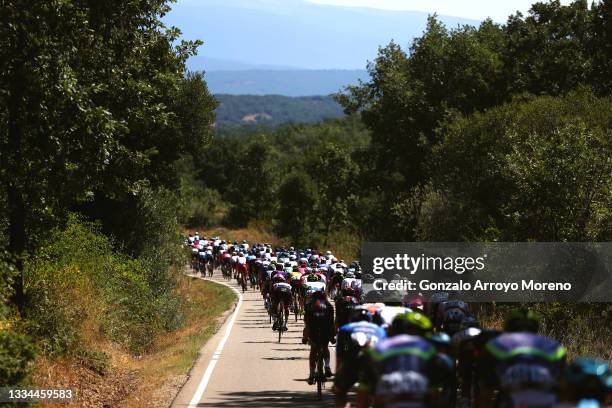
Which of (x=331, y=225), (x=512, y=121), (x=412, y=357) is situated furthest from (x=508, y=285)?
(x=331, y=225)

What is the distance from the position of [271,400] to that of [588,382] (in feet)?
30.4

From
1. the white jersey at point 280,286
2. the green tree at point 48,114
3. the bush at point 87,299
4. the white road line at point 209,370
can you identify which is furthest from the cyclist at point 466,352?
the white jersey at point 280,286

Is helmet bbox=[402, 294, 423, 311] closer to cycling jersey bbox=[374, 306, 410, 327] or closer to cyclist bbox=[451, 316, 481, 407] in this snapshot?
cycling jersey bbox=[374, 306, 410, 327]

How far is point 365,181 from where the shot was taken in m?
66.3

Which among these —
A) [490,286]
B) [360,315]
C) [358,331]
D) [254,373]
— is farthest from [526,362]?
[490,286]

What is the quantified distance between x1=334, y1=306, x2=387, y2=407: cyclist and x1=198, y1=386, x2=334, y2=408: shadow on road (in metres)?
1.86

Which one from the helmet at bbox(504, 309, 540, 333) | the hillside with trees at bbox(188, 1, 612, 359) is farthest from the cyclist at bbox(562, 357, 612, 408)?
the hillside with trees at bbox(188, 1, 612, 359)

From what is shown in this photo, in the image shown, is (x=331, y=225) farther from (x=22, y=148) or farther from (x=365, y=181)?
(x=22, y=148)

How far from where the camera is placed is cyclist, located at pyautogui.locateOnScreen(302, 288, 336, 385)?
1681 centimetres

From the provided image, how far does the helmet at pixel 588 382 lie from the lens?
24.4 ft

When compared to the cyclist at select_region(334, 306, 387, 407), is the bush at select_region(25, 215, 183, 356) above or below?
below

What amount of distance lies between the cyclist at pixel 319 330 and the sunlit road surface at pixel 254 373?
0.57 meters

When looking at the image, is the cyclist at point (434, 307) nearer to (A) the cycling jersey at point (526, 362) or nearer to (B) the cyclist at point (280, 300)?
(A) the cycling jersey at point (526, 362)

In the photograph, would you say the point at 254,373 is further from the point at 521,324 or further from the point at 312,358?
the point at 521,324
